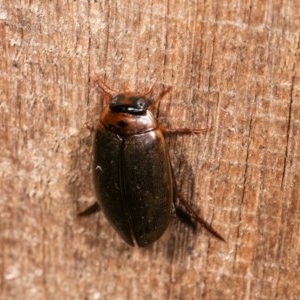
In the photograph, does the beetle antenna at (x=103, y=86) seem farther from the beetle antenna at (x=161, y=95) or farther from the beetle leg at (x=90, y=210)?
the beetle leg at (x=90, y=210)

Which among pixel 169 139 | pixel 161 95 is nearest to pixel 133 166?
pixel 169 139

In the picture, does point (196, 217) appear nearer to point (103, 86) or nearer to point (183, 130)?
point (183, 130)

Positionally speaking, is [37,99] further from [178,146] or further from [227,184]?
[227,184]

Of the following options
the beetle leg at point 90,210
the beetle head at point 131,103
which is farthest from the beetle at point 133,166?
the beetle leg at point 90,210

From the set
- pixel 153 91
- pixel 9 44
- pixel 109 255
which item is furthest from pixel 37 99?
pixel 109 255

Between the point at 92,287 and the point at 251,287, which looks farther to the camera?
the point at 92,287

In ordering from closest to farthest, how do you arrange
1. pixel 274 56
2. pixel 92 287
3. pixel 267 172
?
pixel 274 56 → pixel 267 172 → pixel 92 287

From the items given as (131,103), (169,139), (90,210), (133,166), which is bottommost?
(90,210)
